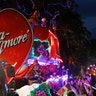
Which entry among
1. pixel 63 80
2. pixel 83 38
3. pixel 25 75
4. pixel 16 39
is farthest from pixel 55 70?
pixel 83 38

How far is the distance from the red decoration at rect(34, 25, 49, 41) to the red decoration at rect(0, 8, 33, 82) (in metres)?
2.02

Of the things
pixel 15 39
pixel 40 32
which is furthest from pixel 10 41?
pixel 40 32

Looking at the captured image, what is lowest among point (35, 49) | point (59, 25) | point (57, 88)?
point (57, 88)

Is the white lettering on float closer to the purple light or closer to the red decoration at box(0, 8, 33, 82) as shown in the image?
the red decoration at box(0, 8, 33, 82)

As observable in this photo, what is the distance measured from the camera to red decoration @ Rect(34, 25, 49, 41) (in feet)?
37.8

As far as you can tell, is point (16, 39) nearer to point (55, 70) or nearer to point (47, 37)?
point (47, 37)

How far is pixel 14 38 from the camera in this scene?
30.8ft

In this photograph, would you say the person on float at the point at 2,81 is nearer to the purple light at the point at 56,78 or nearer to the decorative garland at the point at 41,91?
the decorative garland at the point at 41,91

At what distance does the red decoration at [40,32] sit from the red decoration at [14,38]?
2.02 meters

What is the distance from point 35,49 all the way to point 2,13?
3214 mm

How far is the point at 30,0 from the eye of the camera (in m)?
17.3

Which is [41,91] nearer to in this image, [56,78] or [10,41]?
[10,41]

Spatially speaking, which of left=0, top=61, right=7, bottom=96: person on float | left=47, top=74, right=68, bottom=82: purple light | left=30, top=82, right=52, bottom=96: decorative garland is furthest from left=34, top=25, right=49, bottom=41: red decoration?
left=0, top=61, right=7, bottom=96: person on float

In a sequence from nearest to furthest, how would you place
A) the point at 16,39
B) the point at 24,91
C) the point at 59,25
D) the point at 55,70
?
the point at 24,91 < the point at 16,39 < the point at 55,70 < the point at 59,25
